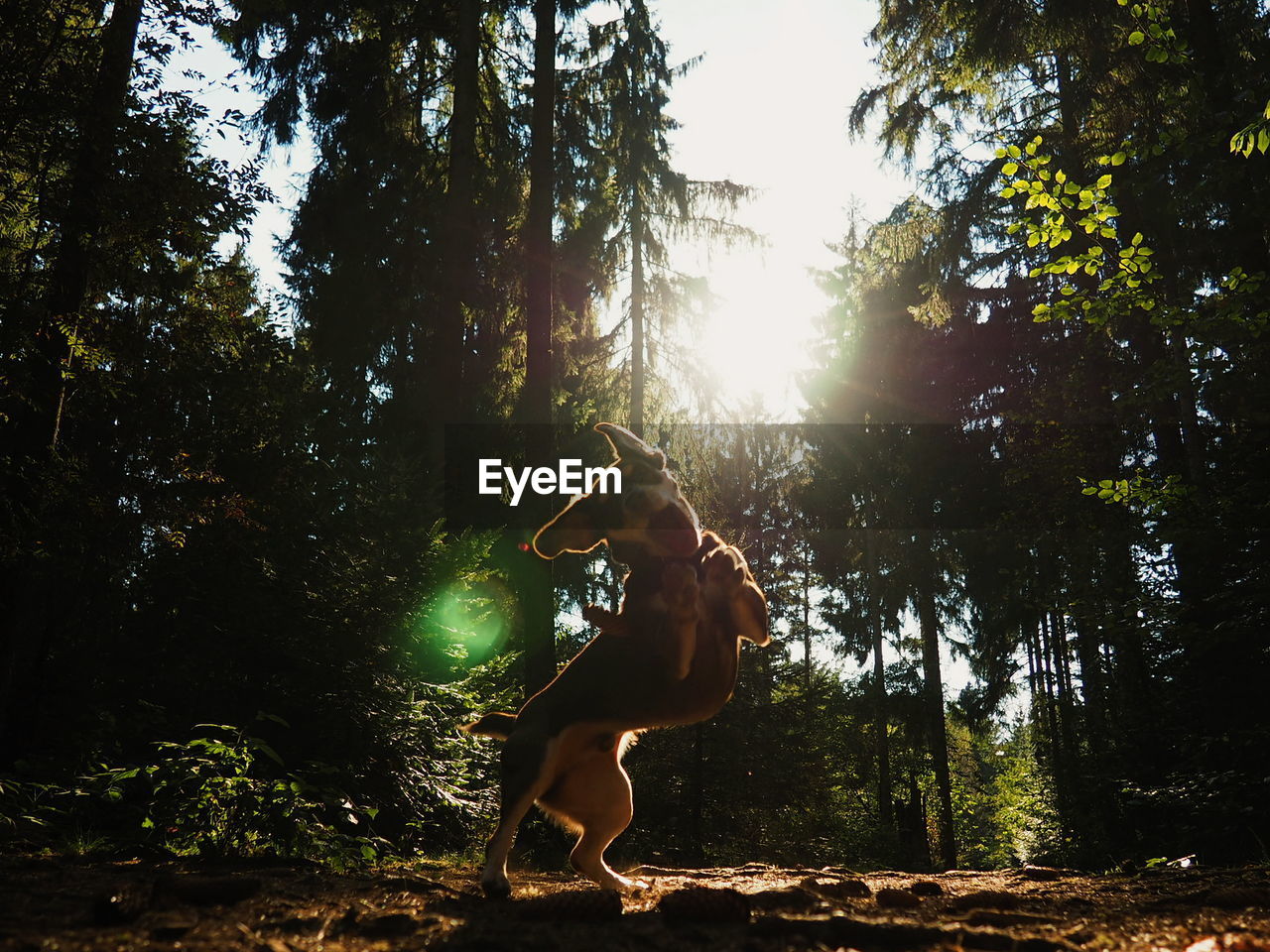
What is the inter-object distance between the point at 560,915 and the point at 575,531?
4.83 feet

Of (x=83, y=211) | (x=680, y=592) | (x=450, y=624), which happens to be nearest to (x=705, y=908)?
(x=680, y=592)

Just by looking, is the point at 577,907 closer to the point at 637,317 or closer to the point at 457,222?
the point at 457,222

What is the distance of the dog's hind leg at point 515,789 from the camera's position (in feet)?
9.86

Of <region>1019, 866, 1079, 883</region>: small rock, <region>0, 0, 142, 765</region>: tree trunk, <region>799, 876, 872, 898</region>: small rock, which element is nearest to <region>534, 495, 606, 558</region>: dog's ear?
<region>799, 876, 872, 898</region>: small rock

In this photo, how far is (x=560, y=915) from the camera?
2.58m

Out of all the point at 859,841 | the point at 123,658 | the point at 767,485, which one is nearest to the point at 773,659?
the point at 859,841

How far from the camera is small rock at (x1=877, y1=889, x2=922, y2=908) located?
3066mm

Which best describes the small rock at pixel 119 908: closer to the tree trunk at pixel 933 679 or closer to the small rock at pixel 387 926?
the small rock at pixel 387 926

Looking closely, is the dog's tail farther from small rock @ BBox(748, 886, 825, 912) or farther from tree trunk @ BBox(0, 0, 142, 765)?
tree trunk @ BBox(0, 0, 142, 765)

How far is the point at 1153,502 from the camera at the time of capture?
22.4 feet

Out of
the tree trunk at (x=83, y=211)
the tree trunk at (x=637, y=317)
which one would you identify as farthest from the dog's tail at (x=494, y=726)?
the tree trunk at (x=637, y=317)

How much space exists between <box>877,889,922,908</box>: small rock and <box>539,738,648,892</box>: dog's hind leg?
97cm

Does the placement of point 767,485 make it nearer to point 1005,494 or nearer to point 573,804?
point 1005,494

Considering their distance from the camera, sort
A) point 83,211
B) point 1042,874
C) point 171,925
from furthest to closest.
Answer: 1. point 83,211
2. point 1042,874
3. point 171,925
